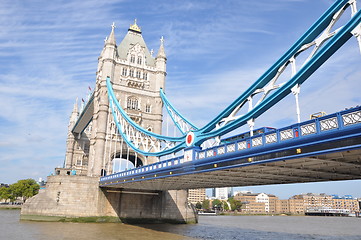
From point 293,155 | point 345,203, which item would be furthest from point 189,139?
point 345,203

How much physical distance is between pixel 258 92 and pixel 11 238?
1811 cm

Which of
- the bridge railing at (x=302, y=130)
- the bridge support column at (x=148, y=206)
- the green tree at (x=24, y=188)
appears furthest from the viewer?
the green tree at (x=24, y=188)

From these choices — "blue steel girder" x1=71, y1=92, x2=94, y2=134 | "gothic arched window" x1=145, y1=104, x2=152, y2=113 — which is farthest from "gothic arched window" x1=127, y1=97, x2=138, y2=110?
"blue steel girder" x1=71, y1=92, x2=94, y2=134

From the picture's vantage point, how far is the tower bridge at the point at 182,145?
11812mm

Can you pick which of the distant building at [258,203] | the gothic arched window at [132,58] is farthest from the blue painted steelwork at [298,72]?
the distant building at [258,203]

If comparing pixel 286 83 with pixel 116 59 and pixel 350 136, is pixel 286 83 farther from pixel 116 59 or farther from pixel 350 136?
pixel 116 59

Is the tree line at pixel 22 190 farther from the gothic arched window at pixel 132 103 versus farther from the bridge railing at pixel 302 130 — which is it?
the bridge railing at pixel 302 130

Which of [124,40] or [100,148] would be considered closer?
[100,148]

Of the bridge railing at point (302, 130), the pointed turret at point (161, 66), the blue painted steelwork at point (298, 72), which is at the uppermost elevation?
the pointed turret at point (161, 66)

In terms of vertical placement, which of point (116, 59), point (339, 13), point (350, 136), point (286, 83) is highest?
point (116, 59)

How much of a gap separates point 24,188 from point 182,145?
6179cm

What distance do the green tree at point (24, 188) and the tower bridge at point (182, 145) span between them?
65.1 feet

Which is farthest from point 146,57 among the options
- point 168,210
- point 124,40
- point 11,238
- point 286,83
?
point 286,83

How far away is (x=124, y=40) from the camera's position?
46250 mm
